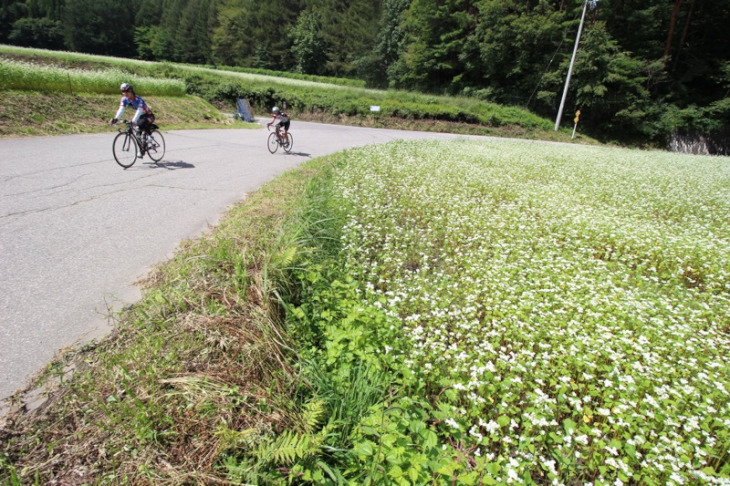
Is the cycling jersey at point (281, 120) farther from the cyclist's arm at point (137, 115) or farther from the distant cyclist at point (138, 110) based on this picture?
the cyclist's arm at point (137, 115)

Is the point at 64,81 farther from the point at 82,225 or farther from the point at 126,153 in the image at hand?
the point at 82,225

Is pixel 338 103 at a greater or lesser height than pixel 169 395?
greater

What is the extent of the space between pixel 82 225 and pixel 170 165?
4.66 metres

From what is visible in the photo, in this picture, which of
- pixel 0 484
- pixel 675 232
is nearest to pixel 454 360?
pixel 0 484

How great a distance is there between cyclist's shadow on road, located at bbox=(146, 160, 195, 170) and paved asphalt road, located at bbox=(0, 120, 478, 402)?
0.02m

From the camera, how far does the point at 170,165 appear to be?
30.9 ft

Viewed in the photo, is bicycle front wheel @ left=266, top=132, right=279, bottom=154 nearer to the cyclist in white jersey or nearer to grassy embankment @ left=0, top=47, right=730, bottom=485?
the cyclist in white jersey

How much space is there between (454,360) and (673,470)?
1.65 metres

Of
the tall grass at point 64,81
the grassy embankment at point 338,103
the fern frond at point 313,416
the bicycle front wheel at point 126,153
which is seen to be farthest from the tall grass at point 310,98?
the fern frond at point 313,416

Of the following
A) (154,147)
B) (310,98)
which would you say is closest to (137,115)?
(154,147)

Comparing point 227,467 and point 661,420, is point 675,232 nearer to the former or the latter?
point 661,420

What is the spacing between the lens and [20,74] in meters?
12.6

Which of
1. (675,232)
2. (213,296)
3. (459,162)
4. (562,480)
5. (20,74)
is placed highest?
(20,74)

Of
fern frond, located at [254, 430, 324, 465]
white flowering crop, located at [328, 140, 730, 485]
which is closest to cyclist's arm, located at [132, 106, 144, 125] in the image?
white flowering crop, located at [328, 140, 730, 485]
